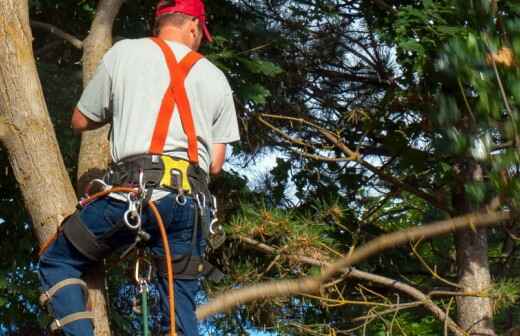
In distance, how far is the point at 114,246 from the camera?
4164 mm

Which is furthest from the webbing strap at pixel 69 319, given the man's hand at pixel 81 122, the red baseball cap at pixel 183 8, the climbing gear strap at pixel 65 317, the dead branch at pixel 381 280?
the dead branch at pixel 381 280

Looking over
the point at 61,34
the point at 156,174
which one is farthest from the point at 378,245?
the point at 61,34

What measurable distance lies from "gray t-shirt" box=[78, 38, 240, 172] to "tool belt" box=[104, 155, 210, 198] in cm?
3

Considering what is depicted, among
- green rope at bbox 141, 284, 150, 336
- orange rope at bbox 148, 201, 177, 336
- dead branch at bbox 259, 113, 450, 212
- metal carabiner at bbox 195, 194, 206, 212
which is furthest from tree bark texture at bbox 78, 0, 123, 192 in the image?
dead branch at bbox 259, 113, 450, 212

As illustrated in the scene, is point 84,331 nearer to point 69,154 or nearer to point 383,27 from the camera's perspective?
point 69,154

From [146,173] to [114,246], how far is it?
1.11 ft

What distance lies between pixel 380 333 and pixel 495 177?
182 inches

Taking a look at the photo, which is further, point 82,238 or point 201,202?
point 201,202

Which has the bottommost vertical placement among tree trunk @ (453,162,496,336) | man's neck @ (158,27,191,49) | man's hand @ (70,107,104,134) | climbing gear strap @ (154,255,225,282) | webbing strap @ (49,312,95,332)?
tree trunk @ (453,162,496,336)

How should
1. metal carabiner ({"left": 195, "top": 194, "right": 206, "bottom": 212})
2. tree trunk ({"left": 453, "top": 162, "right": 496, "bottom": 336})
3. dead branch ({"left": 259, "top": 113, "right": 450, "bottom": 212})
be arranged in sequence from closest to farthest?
metal carabiner ({"left": 195, "top": 194, "right": 206, "bottom": 212})
dead branch ({"left": 259, "top": 113, "right": 450, "bottom": 212})
tree trunk ({"left": 453, "top": 162, "right": 496, "bottom": 336})

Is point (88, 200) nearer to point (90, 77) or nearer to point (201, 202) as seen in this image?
point (201, 202)

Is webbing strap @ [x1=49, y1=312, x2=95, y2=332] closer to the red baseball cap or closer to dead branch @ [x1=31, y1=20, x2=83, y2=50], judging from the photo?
the red baseball cap

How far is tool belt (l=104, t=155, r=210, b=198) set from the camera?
4.03 meters

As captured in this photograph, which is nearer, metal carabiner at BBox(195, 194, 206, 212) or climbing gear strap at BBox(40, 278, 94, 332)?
climbing gear strap at BBox(40, 278, 94, 332)
